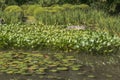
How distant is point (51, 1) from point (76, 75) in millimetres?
14879

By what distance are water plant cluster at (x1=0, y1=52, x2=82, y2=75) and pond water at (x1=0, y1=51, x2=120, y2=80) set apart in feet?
0.57

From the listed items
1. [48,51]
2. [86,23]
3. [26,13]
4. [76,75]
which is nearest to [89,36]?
[48,51]

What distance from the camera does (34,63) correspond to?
856 cm

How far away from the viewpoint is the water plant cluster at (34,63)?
7957mm

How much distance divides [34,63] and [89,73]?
4.93ft

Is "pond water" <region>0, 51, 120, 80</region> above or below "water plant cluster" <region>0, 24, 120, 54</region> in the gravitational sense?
below

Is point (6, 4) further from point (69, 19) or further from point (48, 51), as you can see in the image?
point (48, 51)

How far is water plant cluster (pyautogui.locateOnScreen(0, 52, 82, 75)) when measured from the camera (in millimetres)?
7957

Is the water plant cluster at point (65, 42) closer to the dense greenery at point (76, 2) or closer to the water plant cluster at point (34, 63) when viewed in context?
the water plant cluster at point (34, 63)

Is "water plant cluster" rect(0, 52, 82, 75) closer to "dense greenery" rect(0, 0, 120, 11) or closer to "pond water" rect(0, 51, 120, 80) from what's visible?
"pond water" rect(0, 51, 120, 80)

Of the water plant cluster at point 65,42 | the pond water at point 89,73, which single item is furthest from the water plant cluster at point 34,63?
the water plant cluster at point 65,42

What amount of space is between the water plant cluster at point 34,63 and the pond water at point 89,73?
0.17 meters

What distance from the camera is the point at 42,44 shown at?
1026 cm

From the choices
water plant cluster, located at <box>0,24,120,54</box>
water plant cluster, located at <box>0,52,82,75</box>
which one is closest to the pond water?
water plant cluster, located at <box>0,52,82,75</box>
